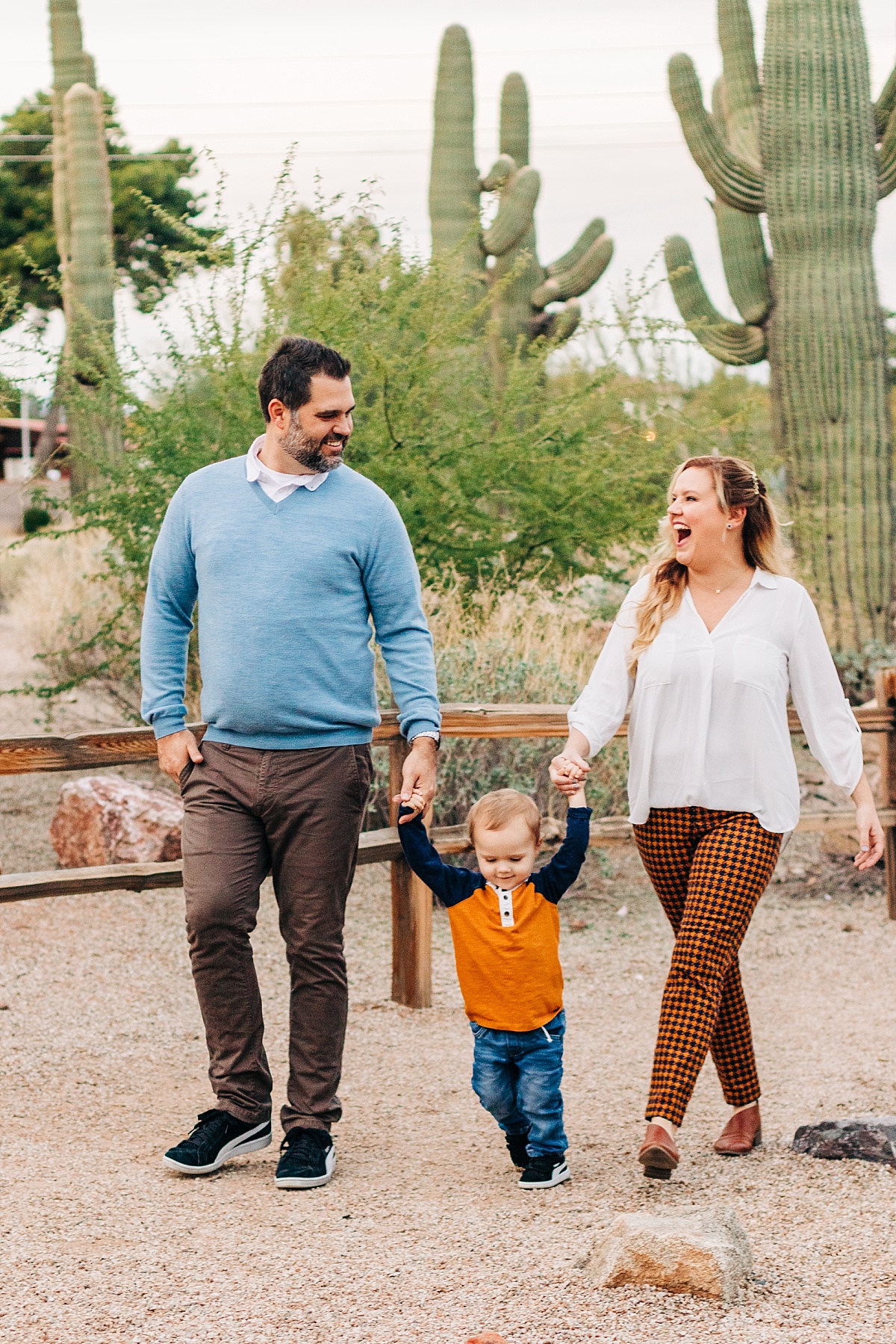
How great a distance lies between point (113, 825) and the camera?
7340mm

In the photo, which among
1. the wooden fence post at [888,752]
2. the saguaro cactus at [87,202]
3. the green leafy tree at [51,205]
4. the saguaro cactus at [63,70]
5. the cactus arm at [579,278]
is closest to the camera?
the wooden fence post at [888,752]

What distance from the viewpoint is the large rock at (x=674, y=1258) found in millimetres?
2928

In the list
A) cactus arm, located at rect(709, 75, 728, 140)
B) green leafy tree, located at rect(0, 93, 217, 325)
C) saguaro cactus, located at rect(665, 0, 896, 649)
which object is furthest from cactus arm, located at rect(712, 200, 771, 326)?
green leafy tree, located at rect(0, 93, 217, 325)

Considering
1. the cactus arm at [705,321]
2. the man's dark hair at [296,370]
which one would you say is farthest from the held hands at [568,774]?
the cactus arm at [705,321]

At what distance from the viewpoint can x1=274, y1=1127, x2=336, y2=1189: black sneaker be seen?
3.58 meters

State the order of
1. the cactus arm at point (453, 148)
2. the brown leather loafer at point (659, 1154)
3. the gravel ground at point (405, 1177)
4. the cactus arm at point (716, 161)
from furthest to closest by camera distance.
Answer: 1. the cactus arm at point (453, 148)
2. the cactus arm at point (716, 161)
3. the brown leather loafer at point (659, 1154)
4. the gravel ground at point (405, 1177)

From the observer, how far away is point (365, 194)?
24.9 ft

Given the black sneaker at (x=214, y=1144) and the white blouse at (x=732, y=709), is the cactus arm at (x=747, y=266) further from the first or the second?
the black sneaker at (x=214, y=1144)

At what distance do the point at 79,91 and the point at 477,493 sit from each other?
8088mm

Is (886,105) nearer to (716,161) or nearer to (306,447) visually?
(716,161)

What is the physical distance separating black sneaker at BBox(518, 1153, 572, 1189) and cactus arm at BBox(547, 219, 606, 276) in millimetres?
10475

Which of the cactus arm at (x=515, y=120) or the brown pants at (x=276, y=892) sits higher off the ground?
the cactus arm at (x=515, y=120)

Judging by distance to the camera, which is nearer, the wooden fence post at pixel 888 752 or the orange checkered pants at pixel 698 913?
the orange checkered pants at pixel 698 913

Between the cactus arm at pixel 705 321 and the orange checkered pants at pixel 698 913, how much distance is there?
19.9 ft
